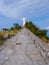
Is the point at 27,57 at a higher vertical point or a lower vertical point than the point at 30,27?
lower

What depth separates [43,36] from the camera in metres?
37.8

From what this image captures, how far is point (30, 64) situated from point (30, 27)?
25053 millimetres

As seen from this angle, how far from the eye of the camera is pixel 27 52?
2094 cm

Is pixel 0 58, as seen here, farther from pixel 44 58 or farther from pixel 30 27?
pixel 30 27

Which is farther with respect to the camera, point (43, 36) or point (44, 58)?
point (43, 36)

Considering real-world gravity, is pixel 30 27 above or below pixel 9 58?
above

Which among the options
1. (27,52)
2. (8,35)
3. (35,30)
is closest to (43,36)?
(35,30)

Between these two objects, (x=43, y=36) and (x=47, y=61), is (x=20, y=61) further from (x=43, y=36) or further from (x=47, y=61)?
(x=43, y=36)

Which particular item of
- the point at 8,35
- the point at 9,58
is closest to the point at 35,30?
the point at 8,35

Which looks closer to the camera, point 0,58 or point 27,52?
point 0,58

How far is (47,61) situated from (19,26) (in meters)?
29.5

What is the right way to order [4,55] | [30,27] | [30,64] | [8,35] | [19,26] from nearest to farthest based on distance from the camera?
[30,64] < [4,55] < [8,35] < [30,27] < [19,26]

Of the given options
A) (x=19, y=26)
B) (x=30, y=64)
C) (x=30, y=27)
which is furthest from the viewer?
(x=19, y=26)

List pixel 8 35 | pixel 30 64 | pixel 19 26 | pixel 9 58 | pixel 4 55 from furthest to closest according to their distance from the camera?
1. pixel 19 26
2. pixel 8 35
3. pixel 4 55
4. pixel 9 58
5. pixel 30 64
